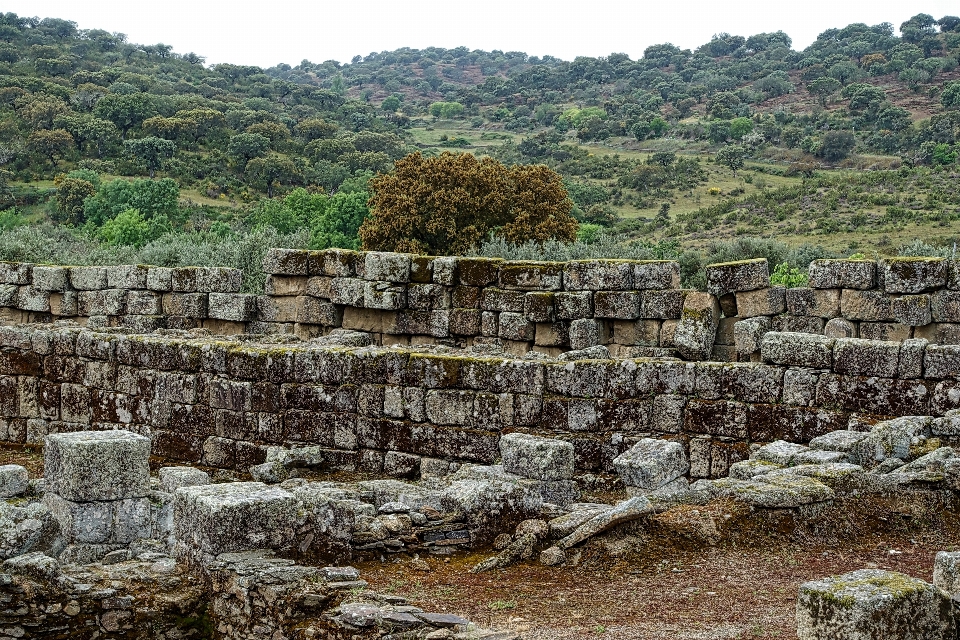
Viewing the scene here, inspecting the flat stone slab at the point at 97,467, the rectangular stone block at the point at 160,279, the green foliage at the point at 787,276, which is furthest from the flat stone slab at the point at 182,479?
the green foliage at the point at 787,276

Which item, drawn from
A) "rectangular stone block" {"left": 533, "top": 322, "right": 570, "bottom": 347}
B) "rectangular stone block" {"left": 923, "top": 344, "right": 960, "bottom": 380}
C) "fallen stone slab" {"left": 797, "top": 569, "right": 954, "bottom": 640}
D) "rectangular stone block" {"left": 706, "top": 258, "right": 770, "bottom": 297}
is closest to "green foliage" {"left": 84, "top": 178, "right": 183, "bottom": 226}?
"rectangular stone block" {"left": 533, "top": 322, "right": 570, "bottom": 347}

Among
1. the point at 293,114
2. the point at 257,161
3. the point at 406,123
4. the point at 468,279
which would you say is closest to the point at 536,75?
the point at 406,123

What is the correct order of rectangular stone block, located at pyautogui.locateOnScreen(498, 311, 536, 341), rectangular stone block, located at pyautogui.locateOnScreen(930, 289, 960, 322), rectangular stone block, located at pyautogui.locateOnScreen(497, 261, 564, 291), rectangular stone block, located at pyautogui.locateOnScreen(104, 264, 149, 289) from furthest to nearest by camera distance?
rectangular stone block, located at pyautogui.locateOnScreen(104, 264, 149, 289), rectangular stone block, located at pyautogui.locateOnScreen(498, 311, 536, 341), rectangular stone block, located at pyautogui.locateOnScreen(497, 261, 564, 291), rectangular stone block, located at pyautogui.locateOnScreen(930, 289, 960, 322)

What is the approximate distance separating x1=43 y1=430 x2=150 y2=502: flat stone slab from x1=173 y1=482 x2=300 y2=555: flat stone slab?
1.83 m

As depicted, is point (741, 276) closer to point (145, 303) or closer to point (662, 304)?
point (662, 304)

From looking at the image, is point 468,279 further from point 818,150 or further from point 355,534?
point 818,150

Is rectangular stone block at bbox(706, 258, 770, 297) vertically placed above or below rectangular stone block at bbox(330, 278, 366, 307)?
above

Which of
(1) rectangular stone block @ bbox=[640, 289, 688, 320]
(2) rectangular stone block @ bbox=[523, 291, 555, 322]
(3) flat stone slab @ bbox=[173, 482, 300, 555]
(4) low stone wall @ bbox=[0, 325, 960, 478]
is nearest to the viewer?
(3) flat stone slab @ bbox=[173, 482, 300, 555]

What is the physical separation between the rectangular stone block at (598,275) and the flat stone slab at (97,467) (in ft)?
25.9

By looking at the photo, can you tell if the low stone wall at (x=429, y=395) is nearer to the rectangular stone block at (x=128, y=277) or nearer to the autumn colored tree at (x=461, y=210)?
the rectangular stone block at (x=128, y=277)

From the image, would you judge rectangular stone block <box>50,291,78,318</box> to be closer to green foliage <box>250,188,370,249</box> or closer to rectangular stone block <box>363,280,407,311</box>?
rectangular stone block <box>363,280,407,311</box>

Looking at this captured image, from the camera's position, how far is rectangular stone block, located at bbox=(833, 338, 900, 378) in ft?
42.3

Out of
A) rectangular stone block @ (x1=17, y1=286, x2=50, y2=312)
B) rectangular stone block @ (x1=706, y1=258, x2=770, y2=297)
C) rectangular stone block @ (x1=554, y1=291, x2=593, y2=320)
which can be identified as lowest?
rectangular stone block @ (x1=17, y1=286, x2=50, y2=312)

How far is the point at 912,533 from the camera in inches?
389
